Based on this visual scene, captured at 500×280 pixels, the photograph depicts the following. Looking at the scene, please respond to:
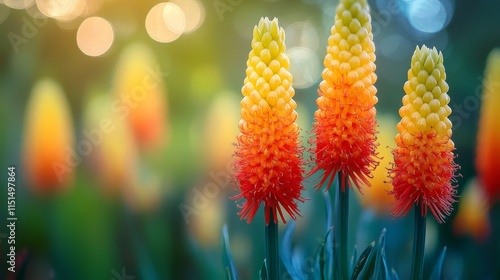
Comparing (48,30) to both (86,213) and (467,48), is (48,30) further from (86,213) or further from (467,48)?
(467,48)

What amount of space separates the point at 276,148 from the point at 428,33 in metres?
0.79

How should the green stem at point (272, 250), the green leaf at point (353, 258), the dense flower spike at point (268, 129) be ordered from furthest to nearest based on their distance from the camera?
the green leaf at point (353, 258) → the green stem at point (272, 250) → the dense flower spike at point (268, 129)

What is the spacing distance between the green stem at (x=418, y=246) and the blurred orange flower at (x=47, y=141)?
110 cm

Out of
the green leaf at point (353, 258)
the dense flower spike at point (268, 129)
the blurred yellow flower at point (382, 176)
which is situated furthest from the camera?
the blurred yellow flower at point (382, 176)

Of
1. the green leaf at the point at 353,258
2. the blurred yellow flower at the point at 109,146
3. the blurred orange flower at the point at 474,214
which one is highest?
the blurred yellow flower at the point at 109,146

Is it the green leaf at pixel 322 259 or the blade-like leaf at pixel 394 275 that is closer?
the green leaf at pixel 322 259

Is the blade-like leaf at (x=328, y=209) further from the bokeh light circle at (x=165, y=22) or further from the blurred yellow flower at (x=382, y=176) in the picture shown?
the bokeh light circle at (x=165, y=22)

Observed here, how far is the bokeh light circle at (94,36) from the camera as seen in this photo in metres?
1.81

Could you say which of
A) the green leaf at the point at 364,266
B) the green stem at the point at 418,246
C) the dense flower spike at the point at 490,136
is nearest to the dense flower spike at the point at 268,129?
the green leaf at the point at 364,266

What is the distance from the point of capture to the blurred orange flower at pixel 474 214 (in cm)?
192

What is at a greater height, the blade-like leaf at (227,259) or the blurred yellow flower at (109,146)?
the blurred yellow flower at (109,146)

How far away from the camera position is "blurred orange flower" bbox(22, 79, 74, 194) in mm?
1787

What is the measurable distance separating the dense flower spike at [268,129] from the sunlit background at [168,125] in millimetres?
295

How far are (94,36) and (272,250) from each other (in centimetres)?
90
